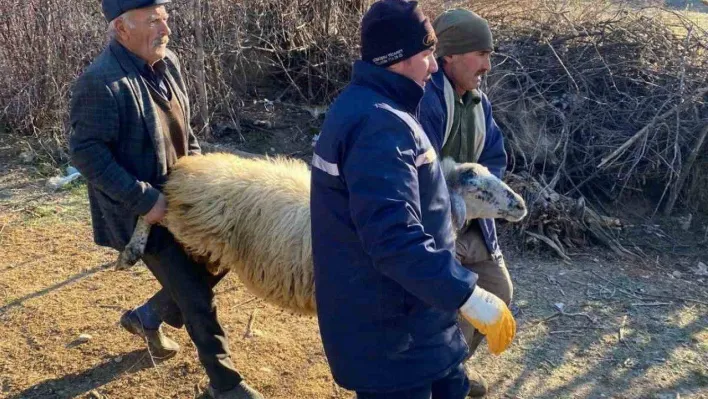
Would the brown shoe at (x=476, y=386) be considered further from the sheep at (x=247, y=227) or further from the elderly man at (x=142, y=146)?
the elderly man at (x=142, y=146)

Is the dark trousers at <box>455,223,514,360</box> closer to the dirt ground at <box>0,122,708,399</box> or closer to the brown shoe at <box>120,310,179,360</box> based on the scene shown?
the dirt ground at <box>0,122,708,399</box>

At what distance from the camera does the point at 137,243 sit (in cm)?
316

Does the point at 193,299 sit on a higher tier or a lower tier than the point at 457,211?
lower

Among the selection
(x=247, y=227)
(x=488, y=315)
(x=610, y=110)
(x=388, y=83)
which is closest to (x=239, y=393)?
(x=247, y=227)

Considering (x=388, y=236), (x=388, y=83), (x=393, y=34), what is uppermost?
(x=393, y=34)

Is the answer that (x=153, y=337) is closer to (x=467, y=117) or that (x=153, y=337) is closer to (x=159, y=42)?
(x=159, y=42)

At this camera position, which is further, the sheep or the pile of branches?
the pile of branches

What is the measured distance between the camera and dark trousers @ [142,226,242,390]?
325 centimetres

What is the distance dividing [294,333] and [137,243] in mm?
1335

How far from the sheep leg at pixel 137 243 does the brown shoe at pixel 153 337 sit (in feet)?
2.16

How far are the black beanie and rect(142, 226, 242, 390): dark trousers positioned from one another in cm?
155

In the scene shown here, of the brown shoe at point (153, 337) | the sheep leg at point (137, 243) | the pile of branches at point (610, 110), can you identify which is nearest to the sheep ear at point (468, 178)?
the sheep leg at point (137, 243)

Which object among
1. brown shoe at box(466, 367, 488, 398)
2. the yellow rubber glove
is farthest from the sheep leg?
brown shoe at box(466, 367, 488, 398)

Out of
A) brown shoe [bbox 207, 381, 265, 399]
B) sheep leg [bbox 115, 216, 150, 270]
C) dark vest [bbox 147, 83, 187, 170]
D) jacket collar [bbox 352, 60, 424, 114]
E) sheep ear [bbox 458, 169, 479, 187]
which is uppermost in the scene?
jacket collar [bbox 352, 60, 424, 114]
